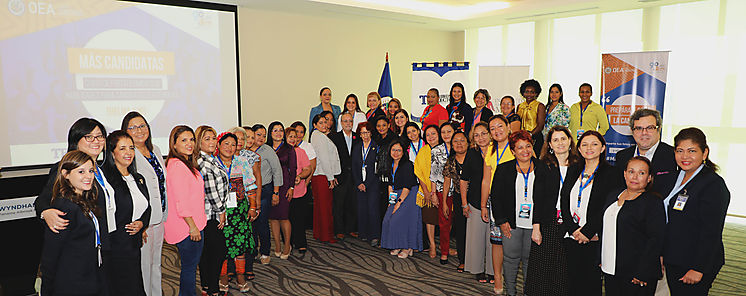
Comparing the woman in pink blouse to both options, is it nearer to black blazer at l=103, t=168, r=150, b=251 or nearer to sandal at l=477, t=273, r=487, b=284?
black blazer at l=103, t=168, r=150, b=251

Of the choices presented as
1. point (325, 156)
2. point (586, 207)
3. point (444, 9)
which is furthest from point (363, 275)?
point (444, 9)

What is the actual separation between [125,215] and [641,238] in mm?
3140

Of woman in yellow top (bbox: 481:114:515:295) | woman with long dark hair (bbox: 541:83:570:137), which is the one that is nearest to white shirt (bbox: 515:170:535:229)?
woman in yellow top (bbox: 481:114:515:295)

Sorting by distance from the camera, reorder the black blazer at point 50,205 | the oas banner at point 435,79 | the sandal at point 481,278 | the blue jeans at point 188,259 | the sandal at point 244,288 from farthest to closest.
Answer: the oas banner at point 435,79 < the sandal at point 481,278 < the sandal at point 244,288 < the blue jeans at point 188,259 < the black blazer at point 50,205

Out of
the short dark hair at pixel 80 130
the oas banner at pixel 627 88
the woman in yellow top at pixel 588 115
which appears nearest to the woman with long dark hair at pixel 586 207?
the short dark hair at pixel 80 130

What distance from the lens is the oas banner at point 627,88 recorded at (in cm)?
702

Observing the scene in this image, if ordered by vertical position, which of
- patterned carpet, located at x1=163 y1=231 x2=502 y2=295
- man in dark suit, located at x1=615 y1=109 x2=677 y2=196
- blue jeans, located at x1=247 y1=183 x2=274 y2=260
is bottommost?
patterned carpet, located at x1=163 y1=231 x2=502 y2=295

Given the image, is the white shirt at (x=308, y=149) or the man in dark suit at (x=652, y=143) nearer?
the man in dark suit at (x=652, y=143)

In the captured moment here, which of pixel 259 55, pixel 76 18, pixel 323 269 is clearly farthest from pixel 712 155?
pixel 76 18

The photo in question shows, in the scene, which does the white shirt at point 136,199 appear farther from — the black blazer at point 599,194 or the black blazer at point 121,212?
the black blazer at point 599,194

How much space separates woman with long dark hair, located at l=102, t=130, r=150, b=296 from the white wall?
510 cm

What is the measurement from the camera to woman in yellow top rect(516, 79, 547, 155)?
693 centimetres

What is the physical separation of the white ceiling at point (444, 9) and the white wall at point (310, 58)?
39 centimetres

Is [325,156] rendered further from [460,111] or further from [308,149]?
[460,111]
